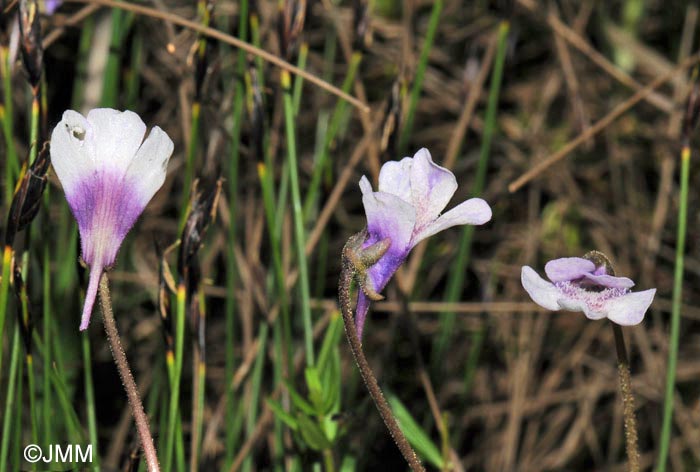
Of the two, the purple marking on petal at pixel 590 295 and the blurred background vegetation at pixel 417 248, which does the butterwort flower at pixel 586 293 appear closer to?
the purple marking on petal at pixel 590 295

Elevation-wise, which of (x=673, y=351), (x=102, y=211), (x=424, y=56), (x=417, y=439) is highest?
(x=424, y=56)

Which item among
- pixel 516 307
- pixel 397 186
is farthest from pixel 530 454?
pixel 397 186

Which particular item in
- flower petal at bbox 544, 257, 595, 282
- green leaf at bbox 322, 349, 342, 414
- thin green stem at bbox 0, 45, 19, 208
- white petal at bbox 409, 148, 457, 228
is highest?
thin green stem at bbox 0, 45, 19, 208

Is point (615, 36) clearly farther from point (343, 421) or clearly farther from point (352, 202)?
point (343, 421)

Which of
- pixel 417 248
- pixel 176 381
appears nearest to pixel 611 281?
pixel 176 381

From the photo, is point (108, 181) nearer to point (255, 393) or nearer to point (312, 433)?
point (312, 433)

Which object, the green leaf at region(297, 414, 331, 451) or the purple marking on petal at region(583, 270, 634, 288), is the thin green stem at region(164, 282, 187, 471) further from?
the purple marking on petal at region(583, 270, 634, 288)

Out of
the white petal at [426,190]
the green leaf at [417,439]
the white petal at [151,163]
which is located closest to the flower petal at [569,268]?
the white petal at [426,190]

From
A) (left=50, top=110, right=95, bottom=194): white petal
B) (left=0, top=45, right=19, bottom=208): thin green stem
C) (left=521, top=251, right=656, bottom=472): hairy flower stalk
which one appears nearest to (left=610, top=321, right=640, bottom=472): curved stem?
(left=521, top=251, right=656, bottom=472): hairy flower stalk
